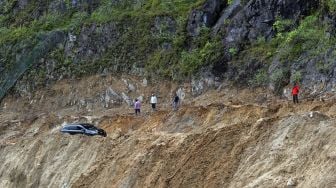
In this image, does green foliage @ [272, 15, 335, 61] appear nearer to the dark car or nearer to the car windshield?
the dark car

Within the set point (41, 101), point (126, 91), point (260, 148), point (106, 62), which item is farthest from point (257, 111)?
point (41, 101)

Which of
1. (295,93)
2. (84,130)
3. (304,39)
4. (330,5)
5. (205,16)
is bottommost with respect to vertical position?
(84,130)

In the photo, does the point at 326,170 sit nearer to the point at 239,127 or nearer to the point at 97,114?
the point at 239,127

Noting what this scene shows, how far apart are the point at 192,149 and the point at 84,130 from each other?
32.6 ft

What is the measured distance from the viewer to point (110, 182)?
2420cm

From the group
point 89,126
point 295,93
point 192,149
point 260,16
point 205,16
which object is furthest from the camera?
point 205,16

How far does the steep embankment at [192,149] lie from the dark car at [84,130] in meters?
0.55

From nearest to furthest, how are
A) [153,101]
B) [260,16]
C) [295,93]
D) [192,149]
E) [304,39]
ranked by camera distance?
[192,149], [295,93], [304,39], [153,101], [260,16]

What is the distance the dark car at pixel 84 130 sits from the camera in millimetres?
30188

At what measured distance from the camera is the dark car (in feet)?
99.0

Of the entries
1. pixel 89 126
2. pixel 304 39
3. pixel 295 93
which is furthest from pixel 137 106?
pixel 295 93

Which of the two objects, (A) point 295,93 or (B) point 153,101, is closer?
(A) point 295,93

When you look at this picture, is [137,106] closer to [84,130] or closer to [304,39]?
[84,130]

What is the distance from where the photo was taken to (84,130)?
101ft
